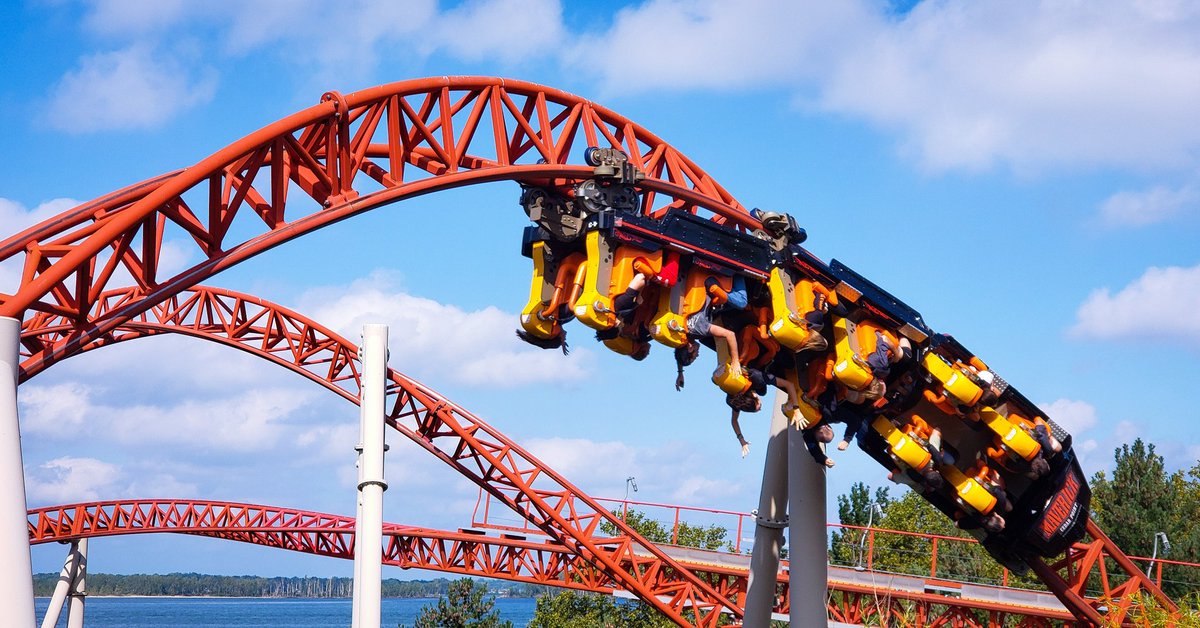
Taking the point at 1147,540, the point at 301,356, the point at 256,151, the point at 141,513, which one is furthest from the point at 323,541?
the point at 1147,540

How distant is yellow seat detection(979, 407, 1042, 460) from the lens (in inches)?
518

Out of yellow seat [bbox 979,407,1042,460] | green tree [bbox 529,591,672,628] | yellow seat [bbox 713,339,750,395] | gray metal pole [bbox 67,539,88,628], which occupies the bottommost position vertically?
green tree [bbox 529,591,672,628]

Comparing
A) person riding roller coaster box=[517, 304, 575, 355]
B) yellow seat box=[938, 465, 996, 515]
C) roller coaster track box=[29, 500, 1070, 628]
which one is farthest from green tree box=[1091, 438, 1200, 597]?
person riding roller coaster box=[517, 304, 575, 355]

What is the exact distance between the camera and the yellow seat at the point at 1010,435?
1316cm

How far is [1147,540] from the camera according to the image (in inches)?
1212

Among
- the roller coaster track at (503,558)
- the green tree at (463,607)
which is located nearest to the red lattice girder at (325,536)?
the roller coaster track at (503,558)

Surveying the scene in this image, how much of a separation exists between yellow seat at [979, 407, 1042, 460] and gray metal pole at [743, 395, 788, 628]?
249cm

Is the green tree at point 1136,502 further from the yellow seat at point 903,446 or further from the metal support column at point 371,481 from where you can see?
the metal support column at point 371,481

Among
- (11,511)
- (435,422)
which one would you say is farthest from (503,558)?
(11,511)

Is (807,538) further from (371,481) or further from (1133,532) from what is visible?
(1133,532)

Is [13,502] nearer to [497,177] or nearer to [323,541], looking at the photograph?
[497,177]

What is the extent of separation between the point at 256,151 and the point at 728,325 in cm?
493

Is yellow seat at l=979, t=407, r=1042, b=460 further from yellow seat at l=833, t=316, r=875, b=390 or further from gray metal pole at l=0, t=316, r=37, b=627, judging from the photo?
gray metal pole at l=0, t=316, r=37, b=627

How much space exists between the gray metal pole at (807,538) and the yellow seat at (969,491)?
1371mm
